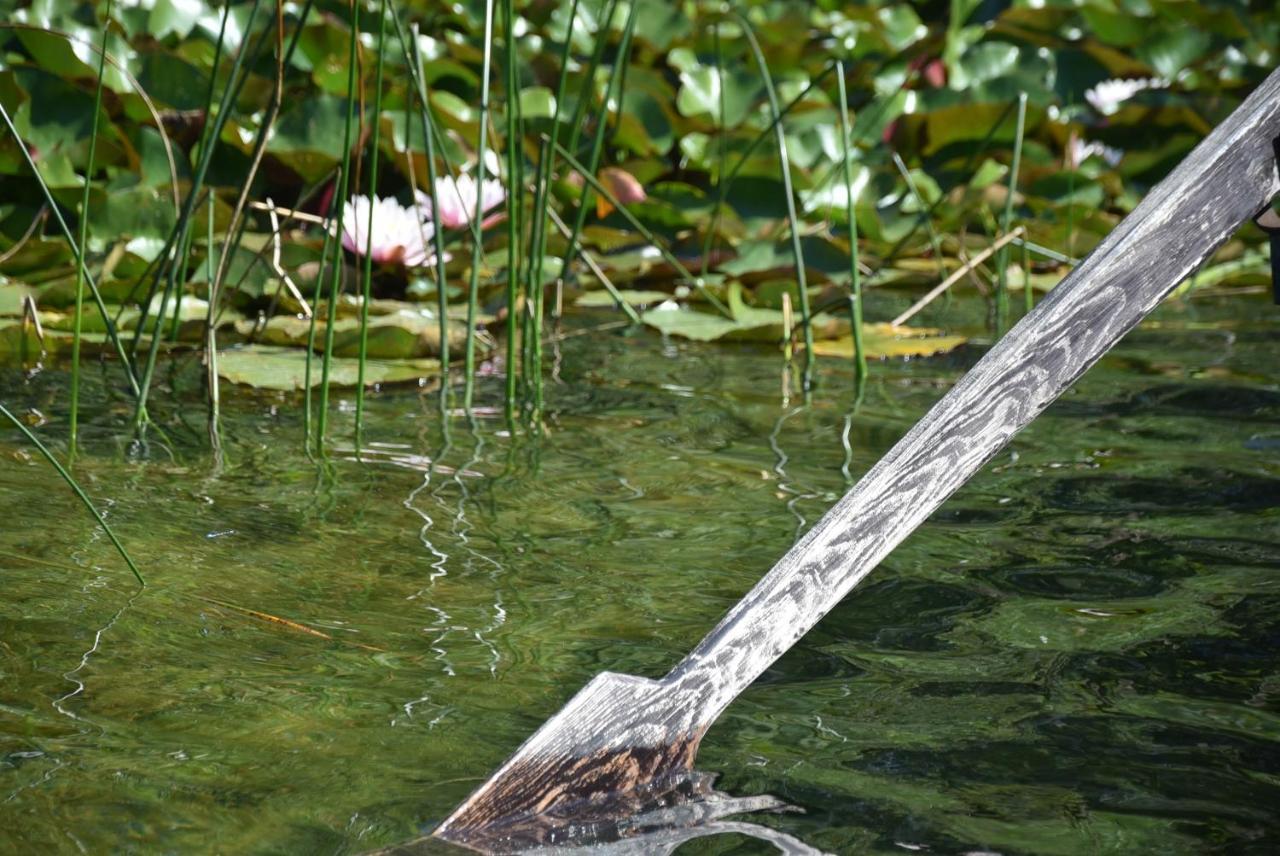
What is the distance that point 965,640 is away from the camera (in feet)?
4.00

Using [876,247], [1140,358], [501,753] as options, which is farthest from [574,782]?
[876,247]

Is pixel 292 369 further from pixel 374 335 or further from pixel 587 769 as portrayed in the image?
pixel 587 769

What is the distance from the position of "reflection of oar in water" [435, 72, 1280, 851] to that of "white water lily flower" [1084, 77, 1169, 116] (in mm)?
3587

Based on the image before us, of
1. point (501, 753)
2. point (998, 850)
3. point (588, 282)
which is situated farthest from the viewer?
point (588, 282)

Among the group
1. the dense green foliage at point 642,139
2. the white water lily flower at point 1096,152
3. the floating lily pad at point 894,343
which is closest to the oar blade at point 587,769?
the dense green foliage at point 642,139

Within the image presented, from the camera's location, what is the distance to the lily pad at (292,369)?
85.6 inches

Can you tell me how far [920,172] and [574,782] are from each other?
3400 millimetres

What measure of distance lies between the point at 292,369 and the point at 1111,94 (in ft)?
10.1

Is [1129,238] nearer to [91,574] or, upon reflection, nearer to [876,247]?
[91,574]

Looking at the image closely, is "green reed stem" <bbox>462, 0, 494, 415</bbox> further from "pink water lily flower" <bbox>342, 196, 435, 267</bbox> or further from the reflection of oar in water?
the reflection of oar in water

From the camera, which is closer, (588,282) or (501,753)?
(501,753)

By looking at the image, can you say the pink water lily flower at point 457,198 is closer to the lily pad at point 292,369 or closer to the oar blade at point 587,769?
the lily pad at point 292,369

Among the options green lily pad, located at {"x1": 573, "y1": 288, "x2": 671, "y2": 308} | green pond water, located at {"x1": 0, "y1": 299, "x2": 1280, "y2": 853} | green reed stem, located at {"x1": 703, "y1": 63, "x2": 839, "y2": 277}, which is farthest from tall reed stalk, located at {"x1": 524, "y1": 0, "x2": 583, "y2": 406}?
green lily pad, located at {"x1": 573, "y1": 288, "x2": 671, "y2": 308}

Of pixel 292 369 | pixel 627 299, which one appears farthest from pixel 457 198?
pixel 292 369
